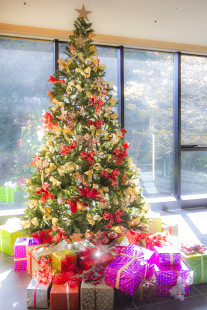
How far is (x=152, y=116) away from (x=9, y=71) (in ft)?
7.42

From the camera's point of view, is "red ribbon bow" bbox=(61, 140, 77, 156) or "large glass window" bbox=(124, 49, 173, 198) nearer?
"red ribbon bow" bbox=(61, 140, 77, 156)

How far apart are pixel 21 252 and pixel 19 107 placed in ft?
7.04

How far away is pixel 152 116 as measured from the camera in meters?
4.64

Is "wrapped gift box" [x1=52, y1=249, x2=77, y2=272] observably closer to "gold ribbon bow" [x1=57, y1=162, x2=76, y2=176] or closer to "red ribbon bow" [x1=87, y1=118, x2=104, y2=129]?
"gold ribbon bow" [x1=57, y1=162, x2=76, y2=176]

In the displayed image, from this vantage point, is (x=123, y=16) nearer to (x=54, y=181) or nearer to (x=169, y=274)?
(x=54, y=181)

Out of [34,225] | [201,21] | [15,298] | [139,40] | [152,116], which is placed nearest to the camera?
[15,298]

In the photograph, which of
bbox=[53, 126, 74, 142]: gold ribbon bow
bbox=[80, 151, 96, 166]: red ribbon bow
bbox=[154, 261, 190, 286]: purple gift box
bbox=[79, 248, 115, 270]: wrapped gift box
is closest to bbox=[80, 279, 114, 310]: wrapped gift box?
bbox=[79, 248, 115, 270]: wrapped gift box

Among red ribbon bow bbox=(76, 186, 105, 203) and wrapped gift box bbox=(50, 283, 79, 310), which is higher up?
red ribbon bow bbox=(76, 186, 105, 203)

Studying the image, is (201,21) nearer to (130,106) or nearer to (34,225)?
(130,106)

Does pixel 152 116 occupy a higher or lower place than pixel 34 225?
higher

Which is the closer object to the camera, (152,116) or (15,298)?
(15,298)

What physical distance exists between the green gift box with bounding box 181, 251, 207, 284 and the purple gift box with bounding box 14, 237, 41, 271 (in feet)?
4.31

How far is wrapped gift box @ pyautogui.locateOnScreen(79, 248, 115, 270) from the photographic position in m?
2.21

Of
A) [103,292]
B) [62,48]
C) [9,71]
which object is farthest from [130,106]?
[103,292]
